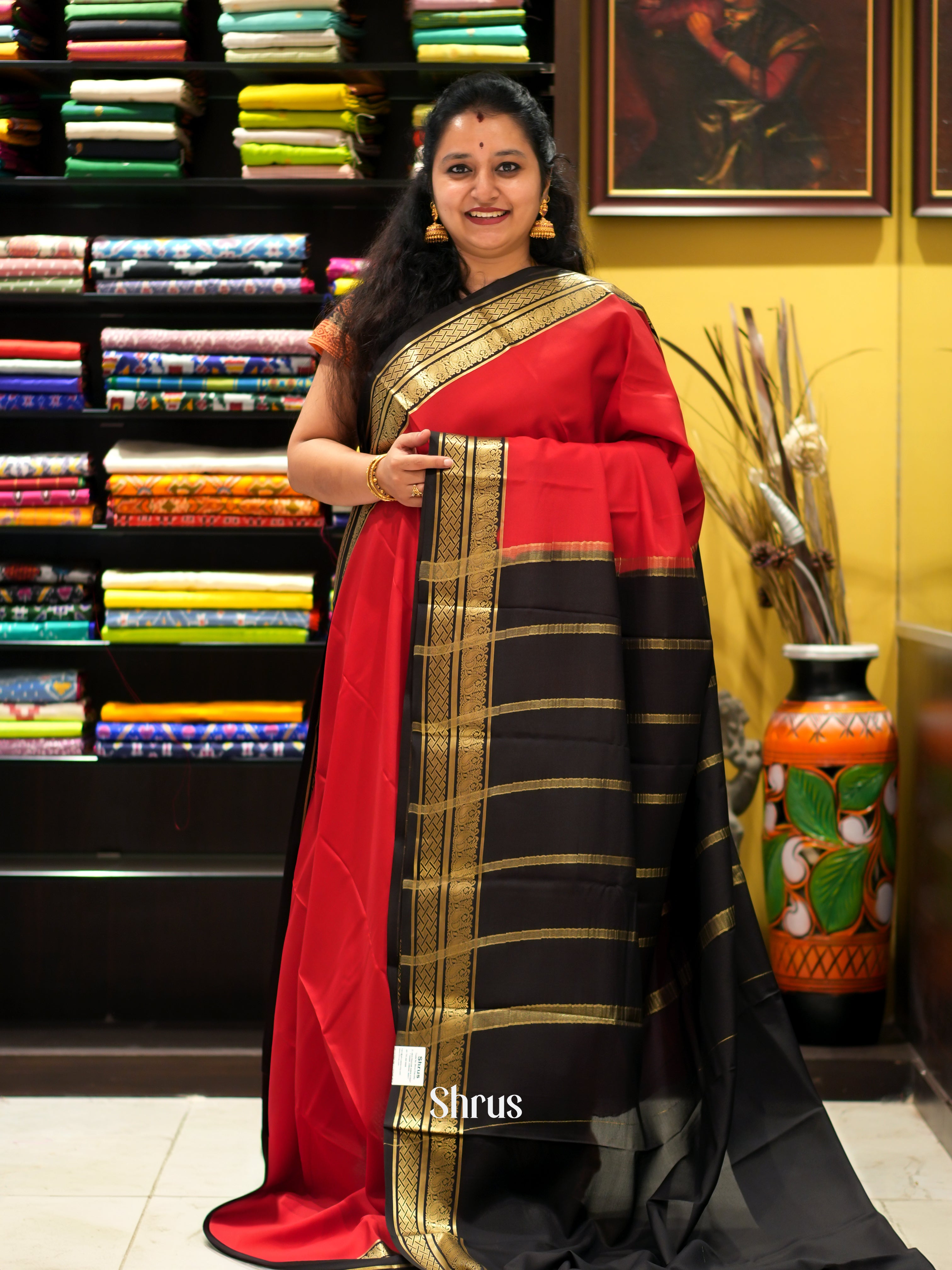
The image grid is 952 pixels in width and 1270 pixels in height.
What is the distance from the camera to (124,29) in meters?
2.55

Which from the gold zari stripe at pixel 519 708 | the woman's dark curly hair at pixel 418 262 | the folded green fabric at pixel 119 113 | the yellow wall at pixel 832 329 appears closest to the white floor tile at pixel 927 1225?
the gold zari stripe at pixel 519 708

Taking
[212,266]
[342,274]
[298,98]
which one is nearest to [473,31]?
[298,98]

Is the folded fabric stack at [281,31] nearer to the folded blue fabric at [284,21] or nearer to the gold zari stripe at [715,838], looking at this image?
the folded blue fabric at [284,21]

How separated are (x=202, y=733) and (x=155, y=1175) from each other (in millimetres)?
879

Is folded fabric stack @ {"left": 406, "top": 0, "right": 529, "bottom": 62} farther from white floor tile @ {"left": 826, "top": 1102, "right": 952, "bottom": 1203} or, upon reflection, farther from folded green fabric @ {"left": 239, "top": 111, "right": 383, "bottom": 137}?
white floor tile @ {"left": 826, "top": 1102, "right": 952, "bottom": 1203}

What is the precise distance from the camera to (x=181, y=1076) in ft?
8.27

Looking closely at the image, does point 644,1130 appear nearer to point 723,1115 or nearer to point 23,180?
point 723,1115

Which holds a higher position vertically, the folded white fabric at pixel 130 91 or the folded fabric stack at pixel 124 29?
the folded fabric stack at pixel 124 29

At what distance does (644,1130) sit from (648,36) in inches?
86.7

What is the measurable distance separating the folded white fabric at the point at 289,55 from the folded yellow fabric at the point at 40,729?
141 cm

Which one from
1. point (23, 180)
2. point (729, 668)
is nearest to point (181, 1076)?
point (729, 668)

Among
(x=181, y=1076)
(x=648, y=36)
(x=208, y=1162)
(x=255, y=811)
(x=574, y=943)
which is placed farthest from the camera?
(x=255, y=811)

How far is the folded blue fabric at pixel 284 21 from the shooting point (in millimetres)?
2502

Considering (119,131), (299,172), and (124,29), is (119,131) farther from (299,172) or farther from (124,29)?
(299,172)
